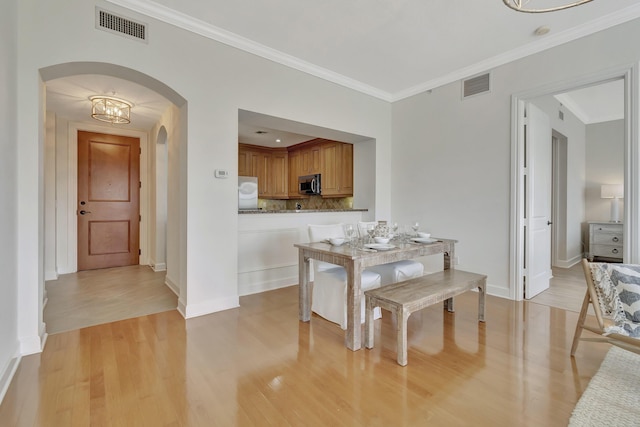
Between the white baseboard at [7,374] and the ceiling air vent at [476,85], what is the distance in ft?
16.5

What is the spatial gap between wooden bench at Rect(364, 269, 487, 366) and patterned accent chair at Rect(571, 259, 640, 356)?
2.59 ft

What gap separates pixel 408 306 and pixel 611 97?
539cm

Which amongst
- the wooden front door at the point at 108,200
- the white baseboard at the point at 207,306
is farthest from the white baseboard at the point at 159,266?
the white baseboard at the point at 207,306

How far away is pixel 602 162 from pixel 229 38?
23.2 ft

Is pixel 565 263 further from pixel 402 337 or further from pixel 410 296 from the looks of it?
pixel 402 337

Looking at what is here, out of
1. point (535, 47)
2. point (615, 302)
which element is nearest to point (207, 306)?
point (615, 302)

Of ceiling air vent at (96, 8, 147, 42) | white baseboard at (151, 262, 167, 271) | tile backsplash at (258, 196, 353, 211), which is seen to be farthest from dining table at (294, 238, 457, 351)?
white baseboard at (151, 262, 167, 271)

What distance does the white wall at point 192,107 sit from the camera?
223cm

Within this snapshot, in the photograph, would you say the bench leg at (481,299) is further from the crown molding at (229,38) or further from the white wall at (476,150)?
the crown molding at (229,38)

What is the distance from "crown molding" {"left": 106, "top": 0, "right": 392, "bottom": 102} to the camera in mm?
2654

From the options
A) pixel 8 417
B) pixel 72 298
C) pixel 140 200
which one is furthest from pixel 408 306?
pixel 140 200

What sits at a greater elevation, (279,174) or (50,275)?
(279,174)

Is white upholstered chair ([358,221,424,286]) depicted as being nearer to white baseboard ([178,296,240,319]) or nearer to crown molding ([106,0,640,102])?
white baseboard ([178,296,240,319])

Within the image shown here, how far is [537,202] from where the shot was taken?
3676 millimetres
